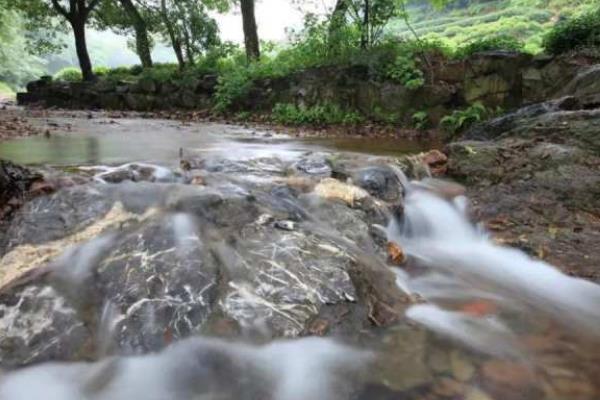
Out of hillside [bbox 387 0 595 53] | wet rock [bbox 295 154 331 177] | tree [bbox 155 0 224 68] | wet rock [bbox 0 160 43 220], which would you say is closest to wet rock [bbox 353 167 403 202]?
wet rock [bbox 295 154 331 177]

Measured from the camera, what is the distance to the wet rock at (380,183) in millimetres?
4574

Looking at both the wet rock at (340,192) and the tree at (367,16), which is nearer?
the wet rock at (340,192)

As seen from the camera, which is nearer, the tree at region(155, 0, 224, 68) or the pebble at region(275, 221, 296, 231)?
the pebble at region(275, 221, 296, 231)

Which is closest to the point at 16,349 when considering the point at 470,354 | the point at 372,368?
the point at 372,368

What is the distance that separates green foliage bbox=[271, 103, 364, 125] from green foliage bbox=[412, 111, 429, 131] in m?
1.31

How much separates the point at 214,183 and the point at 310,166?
56.5 inches

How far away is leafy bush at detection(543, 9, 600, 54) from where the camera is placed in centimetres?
853

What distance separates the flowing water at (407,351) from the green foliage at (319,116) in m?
6.88

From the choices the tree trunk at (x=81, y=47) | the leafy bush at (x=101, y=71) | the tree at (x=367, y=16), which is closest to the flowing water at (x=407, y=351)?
the tree at (x=367, y=16)

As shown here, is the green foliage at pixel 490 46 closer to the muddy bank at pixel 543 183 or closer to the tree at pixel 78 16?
the muddy bank at pixel 543 183

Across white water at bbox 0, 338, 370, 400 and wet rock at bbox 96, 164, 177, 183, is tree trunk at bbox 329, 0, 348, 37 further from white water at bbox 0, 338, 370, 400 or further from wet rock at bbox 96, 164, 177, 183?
white water at bbox 0, 338, 370, 400

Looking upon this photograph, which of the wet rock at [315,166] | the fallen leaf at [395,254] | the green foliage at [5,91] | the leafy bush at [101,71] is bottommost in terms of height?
the fallen leaf at [395,254]

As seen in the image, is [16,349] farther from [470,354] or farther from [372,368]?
[470,354]

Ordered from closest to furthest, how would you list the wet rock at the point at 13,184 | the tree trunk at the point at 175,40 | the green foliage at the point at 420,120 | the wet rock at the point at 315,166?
1. the wet rock at the point at 13,184
2. the wet rock at the point at 315,166
3. the green foliage at the point at 420,120
4. the tree trunk at the point at 175,40
